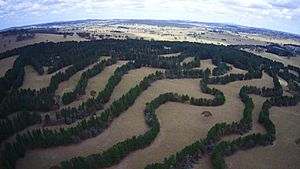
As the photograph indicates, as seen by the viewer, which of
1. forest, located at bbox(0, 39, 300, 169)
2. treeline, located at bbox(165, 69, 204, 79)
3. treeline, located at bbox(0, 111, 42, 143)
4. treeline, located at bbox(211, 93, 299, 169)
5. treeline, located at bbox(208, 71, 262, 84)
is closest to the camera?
treeline, located at bbox(211, 93, 299, 169)

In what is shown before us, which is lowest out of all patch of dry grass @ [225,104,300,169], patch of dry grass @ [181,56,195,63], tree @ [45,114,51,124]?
patch of dry grass @ [225,104,300,169]

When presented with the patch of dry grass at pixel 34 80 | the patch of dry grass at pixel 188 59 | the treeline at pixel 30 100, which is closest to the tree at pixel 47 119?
the treeline at pixel 30 100

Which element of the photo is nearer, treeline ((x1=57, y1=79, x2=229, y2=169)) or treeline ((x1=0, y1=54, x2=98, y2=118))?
treeline ((x1=57, y1=79, x2=229, y2=169))

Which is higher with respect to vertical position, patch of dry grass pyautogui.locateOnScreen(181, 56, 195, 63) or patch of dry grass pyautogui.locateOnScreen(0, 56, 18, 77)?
patch of dry grass pyautogui.locateOnScreen(181, 56, 195, 63)

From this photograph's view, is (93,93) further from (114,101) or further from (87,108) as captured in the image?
(87,108)

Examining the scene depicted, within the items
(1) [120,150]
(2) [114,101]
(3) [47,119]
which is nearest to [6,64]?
(3) [47,119]

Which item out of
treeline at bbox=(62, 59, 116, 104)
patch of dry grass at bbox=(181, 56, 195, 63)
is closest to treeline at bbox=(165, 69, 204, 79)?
patch of dry grass at bbox=(181, 56, 195, 63)

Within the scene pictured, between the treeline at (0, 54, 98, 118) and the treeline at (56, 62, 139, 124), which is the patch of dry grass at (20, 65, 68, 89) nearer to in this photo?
the treeline at (0, 54, 98, 118)

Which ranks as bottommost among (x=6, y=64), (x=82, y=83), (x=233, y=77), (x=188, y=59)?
(x=6, y=64)

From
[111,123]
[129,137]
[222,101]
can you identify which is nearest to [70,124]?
[111,123]
